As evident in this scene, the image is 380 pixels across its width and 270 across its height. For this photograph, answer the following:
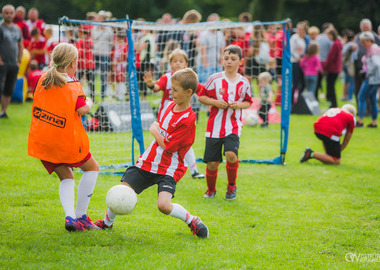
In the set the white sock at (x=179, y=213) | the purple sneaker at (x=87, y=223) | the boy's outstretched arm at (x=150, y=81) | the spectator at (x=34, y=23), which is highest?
the spectator at (x=34, y=23)

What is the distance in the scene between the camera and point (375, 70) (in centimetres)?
1145

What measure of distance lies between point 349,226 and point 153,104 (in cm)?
737

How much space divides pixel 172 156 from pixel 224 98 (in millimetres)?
1903

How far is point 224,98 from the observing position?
20.6 feet

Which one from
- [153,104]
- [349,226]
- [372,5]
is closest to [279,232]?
[349,226]

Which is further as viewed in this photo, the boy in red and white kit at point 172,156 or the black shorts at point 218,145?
the black shorts at point 218,145

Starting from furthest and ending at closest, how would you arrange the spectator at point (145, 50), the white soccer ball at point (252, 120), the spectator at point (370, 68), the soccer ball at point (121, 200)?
1. the spectator at point (370, 68)
2. the white soccer ball at point (252, 120)
3. the spectator at point (145, 50)
4. the soccer ball at point (121, 200)

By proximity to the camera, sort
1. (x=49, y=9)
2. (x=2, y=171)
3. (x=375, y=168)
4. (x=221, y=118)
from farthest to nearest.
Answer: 1. (x=49, y=9)
2. (x=375, y=168)
3. (x=2, y=171)
4. (x=221, y=118)

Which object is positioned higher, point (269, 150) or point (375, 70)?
point (375, 70)

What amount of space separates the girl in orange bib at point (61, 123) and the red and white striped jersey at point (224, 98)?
6.93 feet

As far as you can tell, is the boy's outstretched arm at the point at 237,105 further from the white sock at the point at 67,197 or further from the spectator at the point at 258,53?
the spectator at the point at 258,53

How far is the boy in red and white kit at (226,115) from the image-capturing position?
6102 millimetres

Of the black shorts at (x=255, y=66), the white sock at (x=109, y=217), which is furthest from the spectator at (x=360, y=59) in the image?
the white sock at (x=109, y=217)

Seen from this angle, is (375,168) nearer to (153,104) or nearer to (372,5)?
(153,104)
